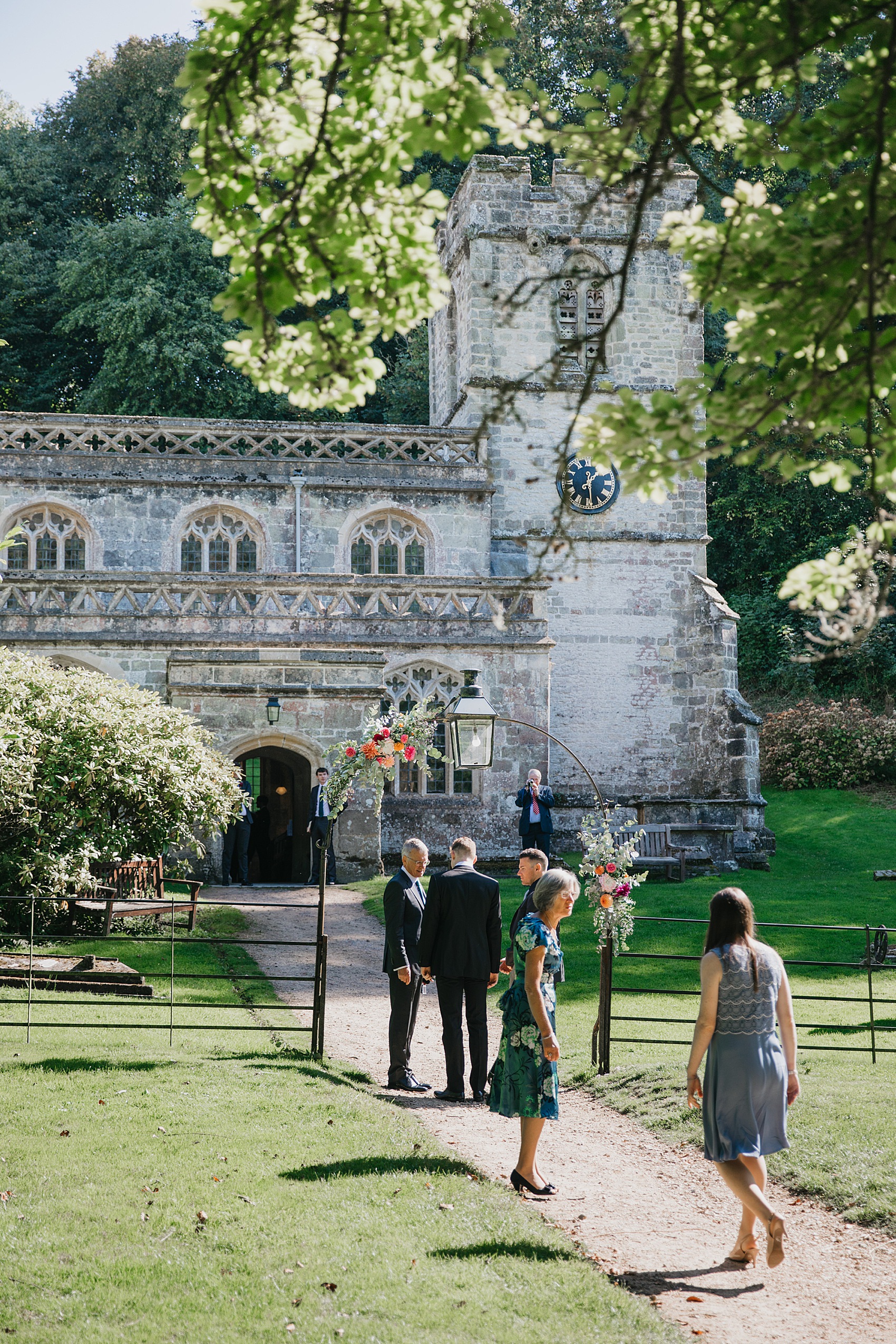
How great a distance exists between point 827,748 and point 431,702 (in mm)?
11340

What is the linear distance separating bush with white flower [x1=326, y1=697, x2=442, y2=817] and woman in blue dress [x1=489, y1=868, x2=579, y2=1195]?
685 cm

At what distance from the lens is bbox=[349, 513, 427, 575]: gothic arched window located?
26.4m

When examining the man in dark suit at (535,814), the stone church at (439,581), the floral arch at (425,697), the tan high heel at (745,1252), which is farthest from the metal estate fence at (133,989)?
the floral arch at (425,697)

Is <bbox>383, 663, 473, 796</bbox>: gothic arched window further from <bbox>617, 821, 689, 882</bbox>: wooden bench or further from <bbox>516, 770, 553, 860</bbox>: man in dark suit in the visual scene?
<bbox>617, 821, 689, 882</bbox>: wooden bench

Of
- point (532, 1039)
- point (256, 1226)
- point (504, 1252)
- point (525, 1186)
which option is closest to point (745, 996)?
point (532, 1039)

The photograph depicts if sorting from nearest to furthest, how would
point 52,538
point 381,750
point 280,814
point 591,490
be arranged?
point 381,750, point 52,538, point 280,814, point 591,490

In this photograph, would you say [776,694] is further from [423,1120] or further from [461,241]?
[423,1120]

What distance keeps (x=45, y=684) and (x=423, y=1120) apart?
824 cm

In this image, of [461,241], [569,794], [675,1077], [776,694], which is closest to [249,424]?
[461,241]

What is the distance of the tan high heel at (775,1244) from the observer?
5.79 meters

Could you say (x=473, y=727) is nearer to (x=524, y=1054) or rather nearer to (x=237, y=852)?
(x=524, y=1054)

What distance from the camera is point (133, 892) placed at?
16.4 m

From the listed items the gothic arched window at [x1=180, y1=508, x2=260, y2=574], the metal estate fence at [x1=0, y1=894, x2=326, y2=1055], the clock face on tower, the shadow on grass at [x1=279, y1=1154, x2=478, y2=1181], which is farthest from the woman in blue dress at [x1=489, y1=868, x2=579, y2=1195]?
the clock face on tower

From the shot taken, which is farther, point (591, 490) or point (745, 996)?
point (591, 490)
